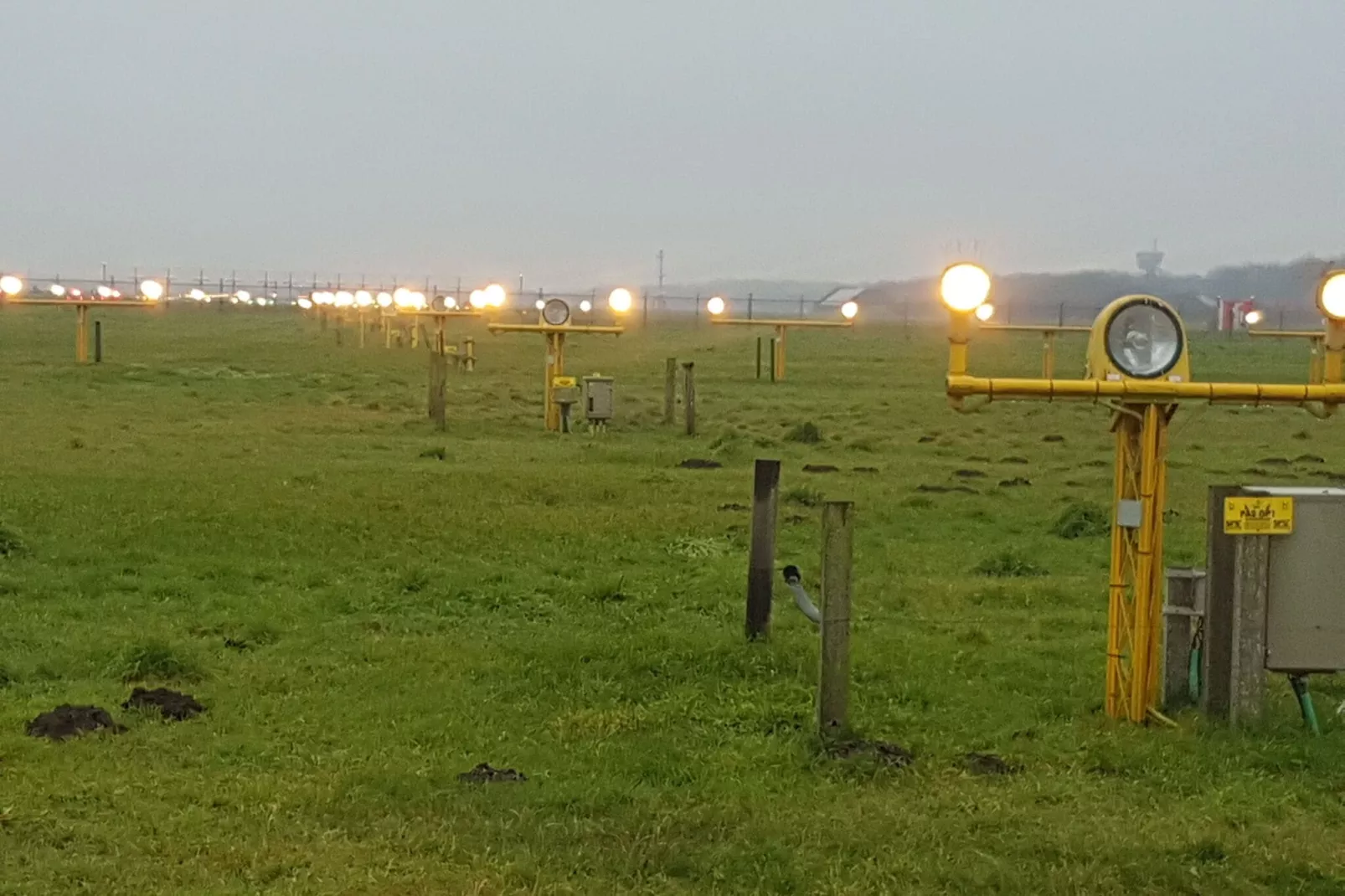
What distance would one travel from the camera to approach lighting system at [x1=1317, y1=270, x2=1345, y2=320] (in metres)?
7.59

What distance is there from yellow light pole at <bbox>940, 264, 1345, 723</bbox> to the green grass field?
23.0 inches

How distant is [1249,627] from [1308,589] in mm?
354

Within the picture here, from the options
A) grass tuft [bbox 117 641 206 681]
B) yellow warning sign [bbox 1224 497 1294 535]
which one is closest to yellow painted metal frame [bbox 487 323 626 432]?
grass tuft [bbox 117 641 206 681]

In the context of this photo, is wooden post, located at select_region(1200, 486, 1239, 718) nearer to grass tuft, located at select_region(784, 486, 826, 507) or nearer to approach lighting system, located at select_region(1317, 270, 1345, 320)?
approach lighting system, located at select_region(1317, 270, 1345, 320)

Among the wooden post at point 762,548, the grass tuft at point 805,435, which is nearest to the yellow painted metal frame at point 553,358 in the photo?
the grass tuft at point 805,435

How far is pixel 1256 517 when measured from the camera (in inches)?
299

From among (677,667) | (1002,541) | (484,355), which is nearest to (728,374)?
(484,355)

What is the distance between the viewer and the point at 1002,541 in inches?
591

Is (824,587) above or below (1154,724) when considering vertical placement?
above

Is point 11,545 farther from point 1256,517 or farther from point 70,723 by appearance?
point 1256,517

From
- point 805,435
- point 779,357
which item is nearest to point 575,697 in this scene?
point 805,435

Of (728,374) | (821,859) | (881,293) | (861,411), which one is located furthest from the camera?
(881,293)

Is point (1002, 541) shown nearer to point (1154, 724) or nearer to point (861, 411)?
point (1154, 724)

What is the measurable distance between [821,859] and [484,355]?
4866 centimetres
